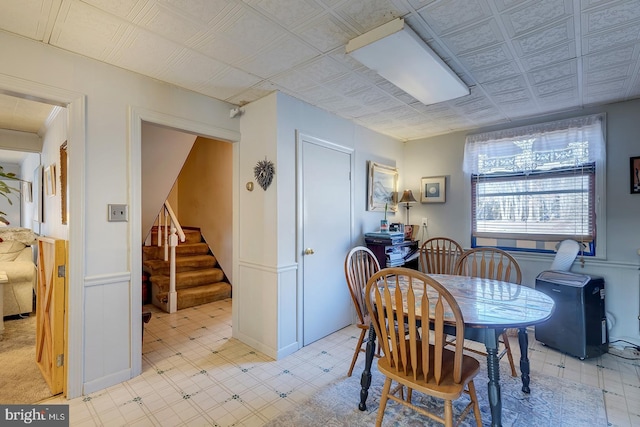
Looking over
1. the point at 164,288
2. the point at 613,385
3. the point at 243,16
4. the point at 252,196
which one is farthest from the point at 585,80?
the point at 164,288

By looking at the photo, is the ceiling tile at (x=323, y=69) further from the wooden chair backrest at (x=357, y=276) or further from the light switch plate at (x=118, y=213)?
the light switch plate at (x=118, y=213)

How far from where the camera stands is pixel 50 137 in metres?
3.30

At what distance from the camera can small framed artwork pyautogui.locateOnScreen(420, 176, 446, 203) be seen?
400cm

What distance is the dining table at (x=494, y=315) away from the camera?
1.56 meters

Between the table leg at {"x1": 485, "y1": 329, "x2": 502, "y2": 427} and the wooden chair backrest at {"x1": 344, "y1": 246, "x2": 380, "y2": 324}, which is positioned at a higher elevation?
the wooden chair backrest at {"x1": 344, "y1": 246, "x2": 380, "y2": 324}

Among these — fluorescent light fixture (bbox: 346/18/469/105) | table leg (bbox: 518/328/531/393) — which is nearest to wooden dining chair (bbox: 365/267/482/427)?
table leg (bbox: 518/328/531/393)

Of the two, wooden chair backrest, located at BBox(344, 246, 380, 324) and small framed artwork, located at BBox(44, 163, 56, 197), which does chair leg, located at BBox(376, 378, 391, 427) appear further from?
small framed artwork, located at BBox(44, 163, 56, 197)

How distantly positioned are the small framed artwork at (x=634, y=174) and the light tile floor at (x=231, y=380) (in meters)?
1.54

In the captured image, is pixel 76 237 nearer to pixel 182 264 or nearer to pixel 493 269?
pixel 182 264

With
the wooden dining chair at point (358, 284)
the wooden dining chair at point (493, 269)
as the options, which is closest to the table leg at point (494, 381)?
the wooden dining chair at point (493, 269)

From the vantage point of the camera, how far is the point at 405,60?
200 centimetres

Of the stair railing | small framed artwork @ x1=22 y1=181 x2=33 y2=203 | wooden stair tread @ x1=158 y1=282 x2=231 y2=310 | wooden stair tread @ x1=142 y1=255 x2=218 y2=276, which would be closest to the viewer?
the stair railing

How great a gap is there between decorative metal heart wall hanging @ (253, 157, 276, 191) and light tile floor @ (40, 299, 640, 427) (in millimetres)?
1566

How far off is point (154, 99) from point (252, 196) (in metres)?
1.12
